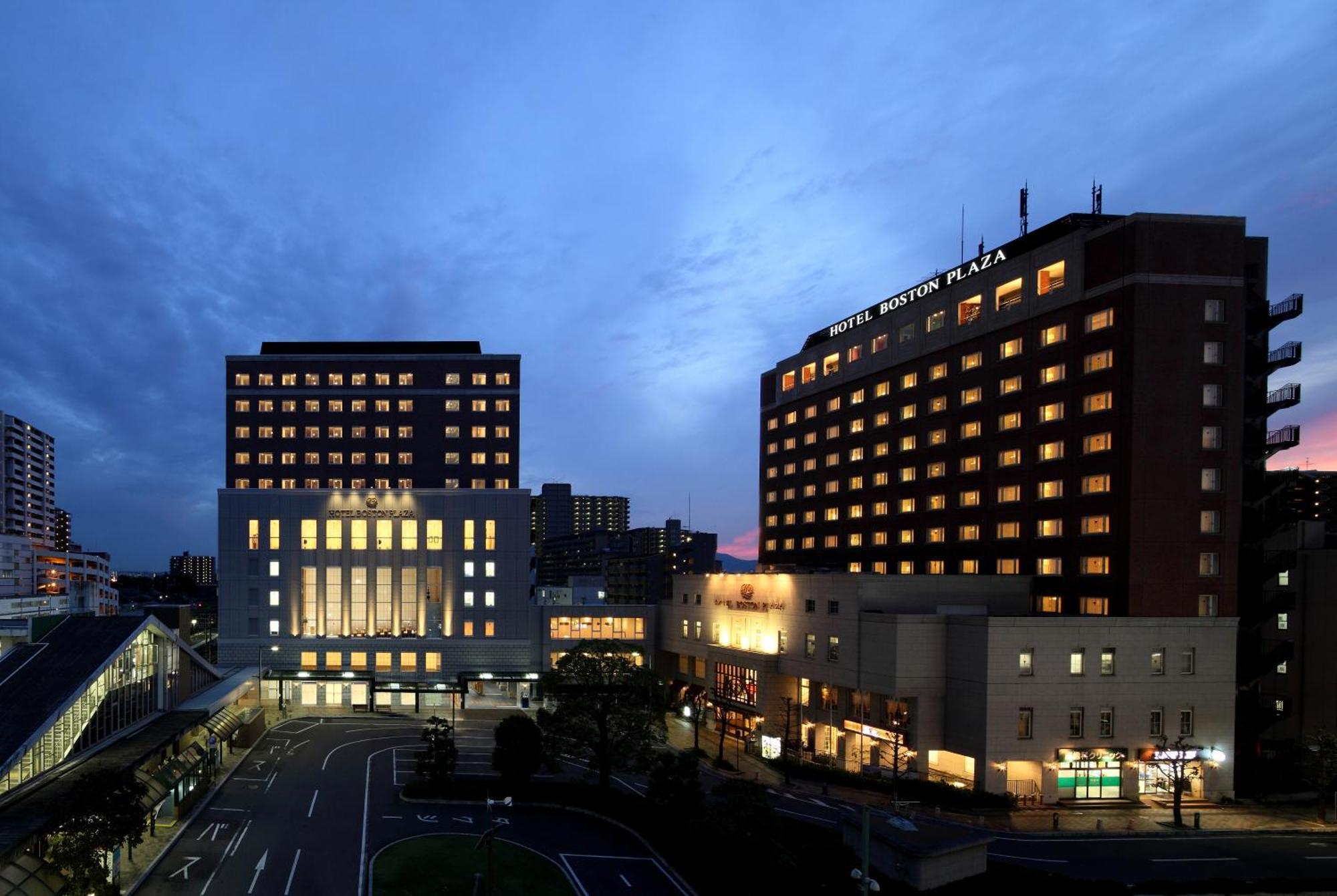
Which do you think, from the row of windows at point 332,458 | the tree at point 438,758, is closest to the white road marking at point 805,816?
the tree at point 438,758

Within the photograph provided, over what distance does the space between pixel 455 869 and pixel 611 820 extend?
41.9 feet

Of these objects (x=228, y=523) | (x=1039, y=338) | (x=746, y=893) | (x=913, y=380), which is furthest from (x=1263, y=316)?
(x=228, y=523)

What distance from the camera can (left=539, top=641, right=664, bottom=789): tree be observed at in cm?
5762

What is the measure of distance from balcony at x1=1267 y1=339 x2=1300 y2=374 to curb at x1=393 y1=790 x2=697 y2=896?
66009 millimetres

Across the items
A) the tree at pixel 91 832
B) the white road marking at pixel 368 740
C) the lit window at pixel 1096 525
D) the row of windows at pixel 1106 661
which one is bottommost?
the white road marking at pixel 368 740

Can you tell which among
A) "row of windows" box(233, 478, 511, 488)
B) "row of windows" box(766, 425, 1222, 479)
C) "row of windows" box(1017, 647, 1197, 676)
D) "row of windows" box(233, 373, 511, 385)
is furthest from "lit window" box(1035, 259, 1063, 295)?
"row of windows" box(233, 478, 511, 488)

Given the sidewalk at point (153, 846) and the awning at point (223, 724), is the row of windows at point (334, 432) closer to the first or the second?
the awning at point (223, 724)

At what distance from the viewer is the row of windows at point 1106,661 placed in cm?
6169

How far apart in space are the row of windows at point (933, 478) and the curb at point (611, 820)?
165ft

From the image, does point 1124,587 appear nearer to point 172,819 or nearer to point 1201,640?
point 1201,640

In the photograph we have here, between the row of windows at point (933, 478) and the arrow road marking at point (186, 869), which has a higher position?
the row of windows at point (933, 478)

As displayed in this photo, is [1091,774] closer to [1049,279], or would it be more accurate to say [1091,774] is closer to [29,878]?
[1049,279]

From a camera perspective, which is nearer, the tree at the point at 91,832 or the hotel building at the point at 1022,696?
the tree at the point at 91,832

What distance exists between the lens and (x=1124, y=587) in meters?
67.9
